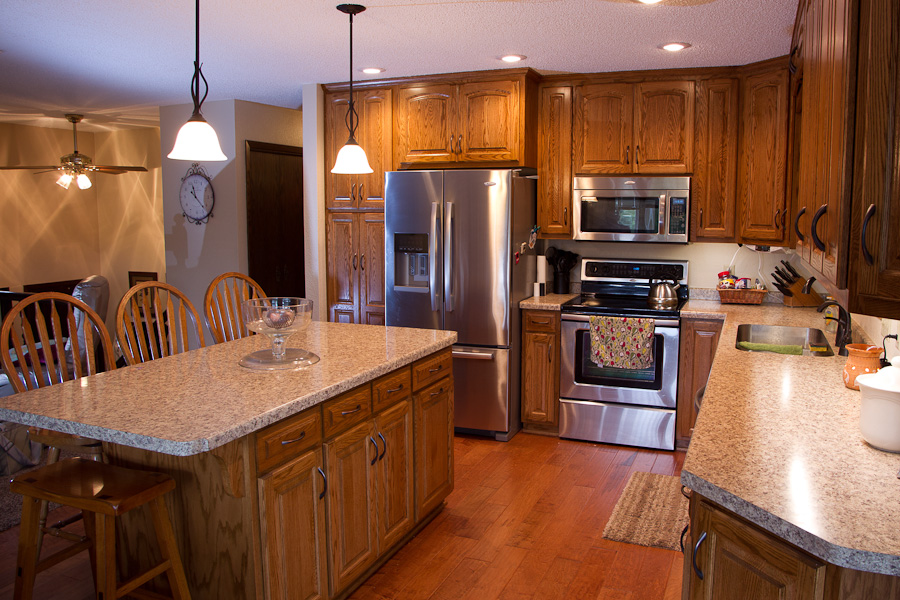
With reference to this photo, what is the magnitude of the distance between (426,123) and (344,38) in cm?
108

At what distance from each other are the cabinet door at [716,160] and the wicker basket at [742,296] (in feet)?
1.13

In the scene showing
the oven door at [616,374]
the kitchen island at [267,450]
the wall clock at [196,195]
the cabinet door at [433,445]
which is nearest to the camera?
the kitchen island at [267,450]

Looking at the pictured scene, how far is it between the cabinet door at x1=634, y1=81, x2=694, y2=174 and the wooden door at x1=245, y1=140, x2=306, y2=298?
303 cm

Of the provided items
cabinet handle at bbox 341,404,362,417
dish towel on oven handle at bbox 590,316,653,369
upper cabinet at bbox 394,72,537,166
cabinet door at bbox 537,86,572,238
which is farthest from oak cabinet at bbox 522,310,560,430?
cabinet handle at bbox 341,404,362,417

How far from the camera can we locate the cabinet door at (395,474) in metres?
2.68

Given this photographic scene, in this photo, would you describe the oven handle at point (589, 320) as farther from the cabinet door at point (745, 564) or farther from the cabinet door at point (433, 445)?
the cabinet door at point (745, 564)

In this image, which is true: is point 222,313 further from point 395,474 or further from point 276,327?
point 395,474

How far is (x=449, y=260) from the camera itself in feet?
14.4

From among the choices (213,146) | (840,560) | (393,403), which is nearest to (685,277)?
(393,403)

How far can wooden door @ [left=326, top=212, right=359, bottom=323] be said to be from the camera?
4910mm

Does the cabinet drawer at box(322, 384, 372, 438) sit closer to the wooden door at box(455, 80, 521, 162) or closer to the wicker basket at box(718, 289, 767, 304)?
the wooden door at box(455, 80, 521, 162)

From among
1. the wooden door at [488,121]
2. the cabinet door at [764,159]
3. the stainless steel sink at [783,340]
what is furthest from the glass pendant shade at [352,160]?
the cabinet door at [764,159]

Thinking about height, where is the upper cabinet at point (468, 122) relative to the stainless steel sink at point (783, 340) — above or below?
above

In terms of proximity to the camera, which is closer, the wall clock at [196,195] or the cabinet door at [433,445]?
the cabinet door at [433,445]
